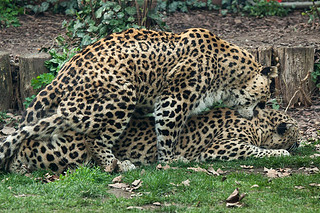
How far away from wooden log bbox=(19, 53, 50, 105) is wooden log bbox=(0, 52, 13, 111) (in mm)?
325

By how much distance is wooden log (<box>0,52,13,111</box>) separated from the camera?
413 inches

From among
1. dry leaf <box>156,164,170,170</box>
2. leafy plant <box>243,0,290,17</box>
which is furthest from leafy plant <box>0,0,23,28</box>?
dry leaf <box>156,164,170,170</box>

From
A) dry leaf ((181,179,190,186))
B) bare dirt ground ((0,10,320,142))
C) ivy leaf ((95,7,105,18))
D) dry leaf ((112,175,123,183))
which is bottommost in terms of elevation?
dry leaf ((112,175,123,183))

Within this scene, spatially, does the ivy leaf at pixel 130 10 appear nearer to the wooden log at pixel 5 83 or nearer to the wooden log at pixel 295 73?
the wooden log at pixel 5 83

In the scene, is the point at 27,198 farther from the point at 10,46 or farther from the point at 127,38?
the point at 10,46

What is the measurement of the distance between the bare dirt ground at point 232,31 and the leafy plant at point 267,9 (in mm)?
253

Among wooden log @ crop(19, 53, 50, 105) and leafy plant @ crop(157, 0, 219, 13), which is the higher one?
leafy plant @ crop(157, 0, 219, 13)

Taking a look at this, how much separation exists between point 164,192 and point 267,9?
37.1 ft

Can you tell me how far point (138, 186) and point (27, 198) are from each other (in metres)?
1.42

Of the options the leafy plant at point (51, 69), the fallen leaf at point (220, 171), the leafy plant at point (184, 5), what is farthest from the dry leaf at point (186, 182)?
the leafy plant at point (184, 5)

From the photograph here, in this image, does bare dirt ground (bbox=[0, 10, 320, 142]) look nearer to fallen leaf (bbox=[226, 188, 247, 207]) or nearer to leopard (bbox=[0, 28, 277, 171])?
leopard (bbox=[0, 28, 277, 171])

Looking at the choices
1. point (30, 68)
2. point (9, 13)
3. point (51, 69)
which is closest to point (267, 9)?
point (9, 13)

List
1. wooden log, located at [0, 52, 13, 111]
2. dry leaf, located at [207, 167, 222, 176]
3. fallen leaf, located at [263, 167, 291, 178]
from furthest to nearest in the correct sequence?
1. wooden log, located at [0, 52, 13, 111]
2. dry leaf, located at [207, 167, 222, 176]
3. fallen leaf, located at [263, 167, 291, 178]

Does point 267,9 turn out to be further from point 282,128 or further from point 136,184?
point 136,184
